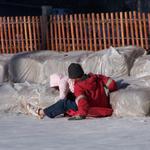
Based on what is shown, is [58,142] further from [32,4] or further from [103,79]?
[32,4]

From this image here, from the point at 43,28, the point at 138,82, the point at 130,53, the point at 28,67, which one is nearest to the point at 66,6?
the point at 43,28

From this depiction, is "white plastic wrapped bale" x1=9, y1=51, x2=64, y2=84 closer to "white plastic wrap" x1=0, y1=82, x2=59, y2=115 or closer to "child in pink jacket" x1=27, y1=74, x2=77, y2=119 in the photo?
"white plastic wrap" x1=0, y1=82, x2=59, y2=115

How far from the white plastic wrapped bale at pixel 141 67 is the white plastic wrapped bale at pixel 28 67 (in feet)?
6.76

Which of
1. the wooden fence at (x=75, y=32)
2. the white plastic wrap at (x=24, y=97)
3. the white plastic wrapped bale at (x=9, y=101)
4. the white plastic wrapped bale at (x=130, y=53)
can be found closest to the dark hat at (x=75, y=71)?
the white plastic wrap at (x=24, y=97)

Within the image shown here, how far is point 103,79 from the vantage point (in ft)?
34.1

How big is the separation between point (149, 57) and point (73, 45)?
415cm

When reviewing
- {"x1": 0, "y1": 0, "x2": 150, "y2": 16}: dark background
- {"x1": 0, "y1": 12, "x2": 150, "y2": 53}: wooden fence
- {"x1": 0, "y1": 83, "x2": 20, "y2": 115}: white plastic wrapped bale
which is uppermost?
{"x1": 0, "y1": 0, "x2": 150, "y2": 16}: dark background

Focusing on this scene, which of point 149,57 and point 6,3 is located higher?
point 6,3

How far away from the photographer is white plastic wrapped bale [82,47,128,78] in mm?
13782

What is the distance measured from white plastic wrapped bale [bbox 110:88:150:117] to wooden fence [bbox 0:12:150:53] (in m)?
5.81

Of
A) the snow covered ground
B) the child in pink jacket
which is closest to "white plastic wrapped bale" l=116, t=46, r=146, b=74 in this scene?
the child in pink jacket

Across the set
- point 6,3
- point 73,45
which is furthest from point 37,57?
point 6,3

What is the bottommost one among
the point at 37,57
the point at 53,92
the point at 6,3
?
the point at 53,92

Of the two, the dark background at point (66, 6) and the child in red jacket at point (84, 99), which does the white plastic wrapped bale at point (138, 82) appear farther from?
the dark background at point (66, 6)
